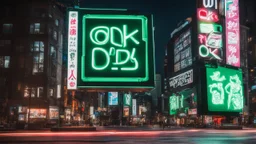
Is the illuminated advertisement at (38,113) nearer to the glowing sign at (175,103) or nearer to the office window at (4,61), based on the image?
the office window at (4,61)

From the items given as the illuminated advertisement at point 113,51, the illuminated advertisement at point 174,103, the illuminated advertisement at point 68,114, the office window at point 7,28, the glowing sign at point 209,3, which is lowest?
the illuminated advertisement at point 68,114

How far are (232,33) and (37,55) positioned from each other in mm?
39680

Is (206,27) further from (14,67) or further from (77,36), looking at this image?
(77,36)

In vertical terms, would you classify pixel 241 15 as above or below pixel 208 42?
above

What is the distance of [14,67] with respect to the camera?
63.2 meters

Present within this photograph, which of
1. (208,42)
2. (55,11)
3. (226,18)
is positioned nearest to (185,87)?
(208,42)

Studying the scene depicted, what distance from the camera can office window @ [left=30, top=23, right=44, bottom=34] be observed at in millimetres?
64875

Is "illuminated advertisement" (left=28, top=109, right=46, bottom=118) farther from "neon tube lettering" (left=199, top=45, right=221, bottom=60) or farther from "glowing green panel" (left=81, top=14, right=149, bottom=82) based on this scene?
"neon tube lettering" (left=199, top=45, right=221, bottom=60)

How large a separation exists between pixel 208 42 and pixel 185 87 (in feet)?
48.0

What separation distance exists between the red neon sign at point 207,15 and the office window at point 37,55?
3449cm

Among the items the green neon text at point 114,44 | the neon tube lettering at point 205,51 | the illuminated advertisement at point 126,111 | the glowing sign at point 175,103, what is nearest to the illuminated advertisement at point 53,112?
the neon tube lettering at point 205,51

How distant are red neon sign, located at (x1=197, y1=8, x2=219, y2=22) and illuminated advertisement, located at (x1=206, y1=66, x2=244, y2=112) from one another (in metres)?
12.6

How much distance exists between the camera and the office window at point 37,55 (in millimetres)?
63719

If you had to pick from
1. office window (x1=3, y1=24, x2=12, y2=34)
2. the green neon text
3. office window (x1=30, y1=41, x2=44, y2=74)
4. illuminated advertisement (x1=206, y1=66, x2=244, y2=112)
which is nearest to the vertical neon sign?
the green neon text
